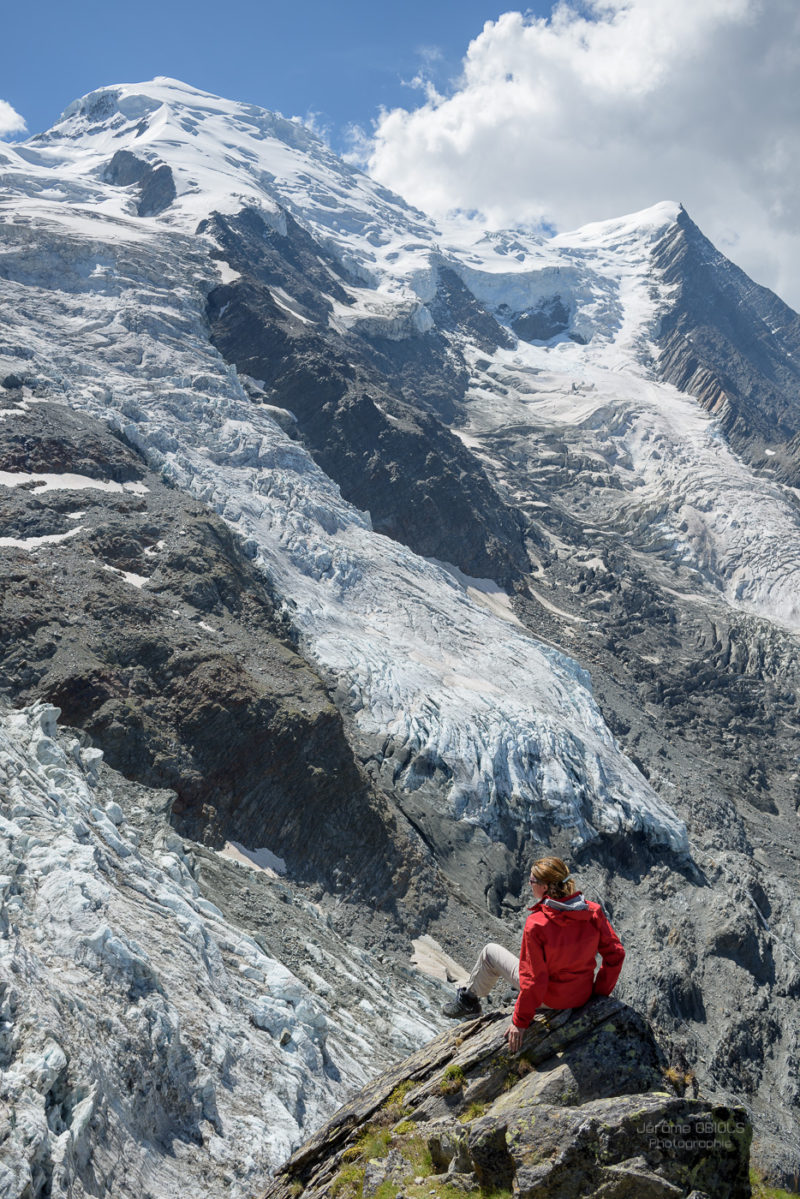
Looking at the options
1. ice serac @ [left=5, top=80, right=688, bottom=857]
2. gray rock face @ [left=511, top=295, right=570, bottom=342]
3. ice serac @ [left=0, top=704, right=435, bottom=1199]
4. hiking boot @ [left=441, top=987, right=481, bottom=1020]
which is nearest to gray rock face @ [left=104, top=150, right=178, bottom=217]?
ice serac @ [left=5, top=80, right=688, bottom=857]

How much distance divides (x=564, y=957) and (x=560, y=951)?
0.07 m

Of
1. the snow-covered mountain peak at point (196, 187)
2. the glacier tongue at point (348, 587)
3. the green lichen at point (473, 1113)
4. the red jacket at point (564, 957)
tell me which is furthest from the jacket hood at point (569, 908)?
the snow-covered mountain peak at point (196, 187)

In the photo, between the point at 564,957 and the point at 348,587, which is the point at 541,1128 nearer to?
the point at 564,957

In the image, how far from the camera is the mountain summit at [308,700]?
1338cm

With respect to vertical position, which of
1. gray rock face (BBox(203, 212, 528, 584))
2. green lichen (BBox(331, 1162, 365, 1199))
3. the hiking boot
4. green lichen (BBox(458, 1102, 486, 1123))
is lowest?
green lichen (BBox(331, 1162, 365, 1199))

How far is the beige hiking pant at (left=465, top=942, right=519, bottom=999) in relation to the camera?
27.1 feet

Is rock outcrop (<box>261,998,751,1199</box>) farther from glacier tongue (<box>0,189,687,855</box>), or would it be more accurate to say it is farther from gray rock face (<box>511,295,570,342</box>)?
gray rock face (<box>511,295,570,342</box>)

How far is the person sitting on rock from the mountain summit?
16.6 feet

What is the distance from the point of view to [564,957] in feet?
23.9

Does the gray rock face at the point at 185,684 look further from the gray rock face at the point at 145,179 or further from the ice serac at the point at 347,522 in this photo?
the gray rock face at the point at 145,179

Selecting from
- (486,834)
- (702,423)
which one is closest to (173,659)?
(486,834)

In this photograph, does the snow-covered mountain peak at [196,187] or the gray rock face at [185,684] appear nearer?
the gray rock face at [185,684]

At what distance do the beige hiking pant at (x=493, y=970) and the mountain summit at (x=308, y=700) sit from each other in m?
4.36

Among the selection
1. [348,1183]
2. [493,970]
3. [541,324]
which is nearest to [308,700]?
[493,970]
